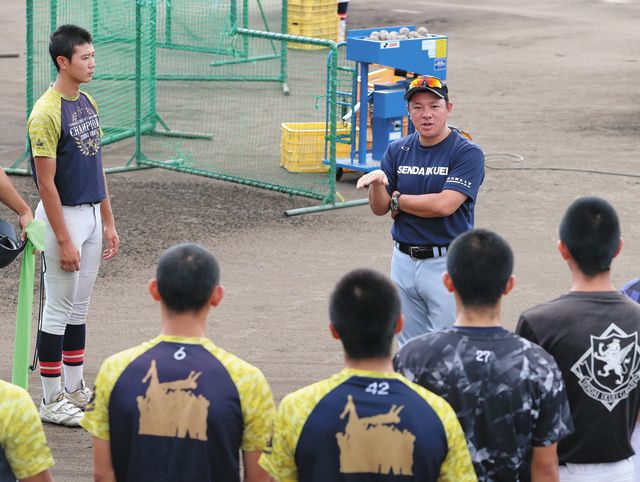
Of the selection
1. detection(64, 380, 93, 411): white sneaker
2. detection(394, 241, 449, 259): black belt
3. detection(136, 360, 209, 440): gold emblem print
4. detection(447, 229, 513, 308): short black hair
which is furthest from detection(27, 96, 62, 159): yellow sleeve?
detection(447, 229, 513, 308): short black hair

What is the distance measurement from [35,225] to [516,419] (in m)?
3.50

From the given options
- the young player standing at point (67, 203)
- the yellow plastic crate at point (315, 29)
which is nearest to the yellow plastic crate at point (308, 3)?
the yellow plastic crate at point (315, 29)

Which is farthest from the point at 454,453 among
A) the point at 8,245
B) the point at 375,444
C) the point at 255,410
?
the point at 8,245

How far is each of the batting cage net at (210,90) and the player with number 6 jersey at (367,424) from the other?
8331mm

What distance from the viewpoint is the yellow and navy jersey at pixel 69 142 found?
661cm

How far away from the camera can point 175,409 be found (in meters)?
3.85

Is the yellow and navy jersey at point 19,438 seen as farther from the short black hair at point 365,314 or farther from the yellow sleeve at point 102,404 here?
the short black hair at point 365,314

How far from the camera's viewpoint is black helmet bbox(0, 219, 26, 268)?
6070mm

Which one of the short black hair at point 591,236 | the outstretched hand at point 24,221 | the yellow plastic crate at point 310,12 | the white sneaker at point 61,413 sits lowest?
the white sneaker at point 61,413

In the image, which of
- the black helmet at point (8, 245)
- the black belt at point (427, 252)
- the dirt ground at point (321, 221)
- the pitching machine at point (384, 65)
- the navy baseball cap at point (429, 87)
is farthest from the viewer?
the pitching machine at point (384, 65)

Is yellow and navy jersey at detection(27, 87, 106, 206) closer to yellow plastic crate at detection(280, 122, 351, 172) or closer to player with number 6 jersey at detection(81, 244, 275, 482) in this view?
player with number 6 jersey at detection(81, 244, 275, 482)

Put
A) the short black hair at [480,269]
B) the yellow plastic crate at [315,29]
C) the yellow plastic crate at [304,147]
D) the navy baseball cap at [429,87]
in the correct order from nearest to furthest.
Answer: the short black hair at [480,269] < the navy baseball cap at [429,87] < the yellow plastic crate at [304,147] < the yellow plastic crate at [315,29]

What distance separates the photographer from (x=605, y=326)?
14.1ft

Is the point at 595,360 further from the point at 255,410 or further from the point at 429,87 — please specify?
the point at 429,87
